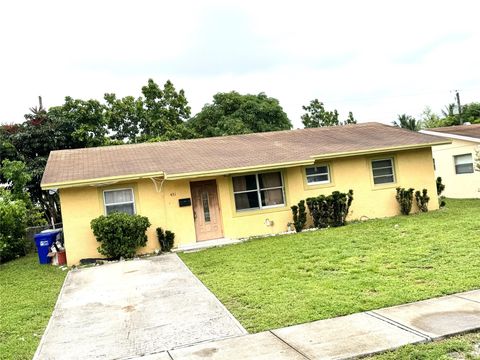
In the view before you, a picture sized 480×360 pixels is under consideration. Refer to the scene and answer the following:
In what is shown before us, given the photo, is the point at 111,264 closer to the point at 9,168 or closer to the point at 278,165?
the point at 278,165

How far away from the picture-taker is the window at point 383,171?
16.1m

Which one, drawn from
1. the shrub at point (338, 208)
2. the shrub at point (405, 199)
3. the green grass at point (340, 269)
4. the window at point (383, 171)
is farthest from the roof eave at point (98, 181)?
the shrub at point (405, 199)

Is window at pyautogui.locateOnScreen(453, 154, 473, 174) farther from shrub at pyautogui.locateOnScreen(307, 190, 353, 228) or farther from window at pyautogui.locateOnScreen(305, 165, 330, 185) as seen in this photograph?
shrub at pyautogui.locateOnScreen(307, 190, 353, 228)

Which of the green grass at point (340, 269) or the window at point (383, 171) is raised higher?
the window at point (383, 171)

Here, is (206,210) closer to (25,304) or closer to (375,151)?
(375,151)

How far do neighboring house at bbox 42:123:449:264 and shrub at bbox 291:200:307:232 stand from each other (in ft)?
1.51

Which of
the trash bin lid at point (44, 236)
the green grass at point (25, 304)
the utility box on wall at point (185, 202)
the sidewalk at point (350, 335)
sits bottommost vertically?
the sidewalk at point (350, 335)

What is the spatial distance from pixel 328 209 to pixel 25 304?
9.50 meters

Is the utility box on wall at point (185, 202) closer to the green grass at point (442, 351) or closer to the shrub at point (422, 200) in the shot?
the shrub at point (422, 200)

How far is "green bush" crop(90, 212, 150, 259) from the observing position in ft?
40.9

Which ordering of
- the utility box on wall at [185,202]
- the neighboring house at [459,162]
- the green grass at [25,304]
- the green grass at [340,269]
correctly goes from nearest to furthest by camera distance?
the green grass at [25,304]
the green grass at [340,269]
the utility box on wall at [185,202]
the neighboring house at [459,162]

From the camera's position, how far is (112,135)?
30.0m

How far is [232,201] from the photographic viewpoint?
47.5 ft

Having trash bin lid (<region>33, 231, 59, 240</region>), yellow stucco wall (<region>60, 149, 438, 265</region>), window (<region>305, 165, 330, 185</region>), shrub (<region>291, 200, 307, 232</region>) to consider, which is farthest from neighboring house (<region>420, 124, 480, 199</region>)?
trash bin lid (<region>33, 231, 59, 240</region>)
